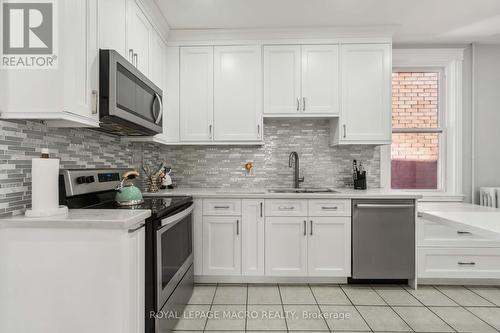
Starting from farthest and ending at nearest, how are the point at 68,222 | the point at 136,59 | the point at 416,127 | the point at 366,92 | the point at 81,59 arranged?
the point at 416,127 < the point at 366,92 < the point at 136,59 < the point at 81,59 < the point at 68,222

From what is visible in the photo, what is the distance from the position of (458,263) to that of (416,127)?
5.02 ft

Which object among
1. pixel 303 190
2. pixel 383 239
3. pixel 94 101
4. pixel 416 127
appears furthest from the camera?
pixel 416 127

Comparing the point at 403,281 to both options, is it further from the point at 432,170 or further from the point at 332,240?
the point at 432,170

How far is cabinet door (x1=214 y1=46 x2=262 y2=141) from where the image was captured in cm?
290

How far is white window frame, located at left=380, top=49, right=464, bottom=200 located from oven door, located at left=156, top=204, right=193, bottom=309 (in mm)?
2249

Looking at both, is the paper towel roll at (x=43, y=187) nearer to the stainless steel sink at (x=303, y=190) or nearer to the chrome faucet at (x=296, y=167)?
the stainless steel sink at (x=303, y=190)

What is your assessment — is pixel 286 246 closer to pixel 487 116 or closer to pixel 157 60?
pixel 157 60

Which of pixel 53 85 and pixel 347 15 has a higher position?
pixel 347 15

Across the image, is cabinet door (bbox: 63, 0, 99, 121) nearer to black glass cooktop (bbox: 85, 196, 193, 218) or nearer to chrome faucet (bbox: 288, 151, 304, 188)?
black glass cooktop (bbox: 85, 196, 193, 218)

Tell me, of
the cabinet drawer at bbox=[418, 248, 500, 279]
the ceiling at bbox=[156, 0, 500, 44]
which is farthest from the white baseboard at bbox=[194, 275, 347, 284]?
the ceiling at bbox=[156, 0, 500, 44]

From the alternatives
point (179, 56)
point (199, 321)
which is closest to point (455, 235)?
point (199, 321)

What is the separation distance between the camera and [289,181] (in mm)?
3227

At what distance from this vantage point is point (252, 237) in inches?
104

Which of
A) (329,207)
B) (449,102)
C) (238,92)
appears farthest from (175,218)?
(449,102)
